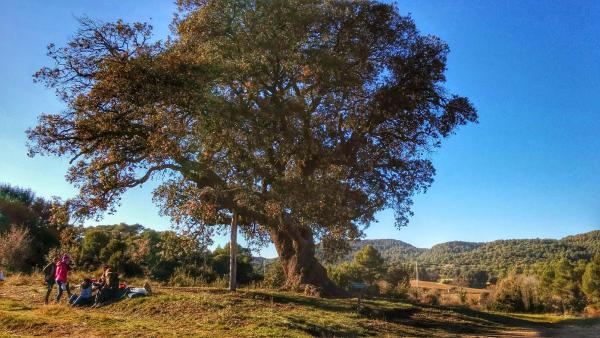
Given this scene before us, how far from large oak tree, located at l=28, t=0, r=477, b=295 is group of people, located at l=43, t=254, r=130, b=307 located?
83.9 inches

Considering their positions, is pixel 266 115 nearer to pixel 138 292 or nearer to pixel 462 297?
pixel 138 292

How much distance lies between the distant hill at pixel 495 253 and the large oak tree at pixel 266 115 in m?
35.4

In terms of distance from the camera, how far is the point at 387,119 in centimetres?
1750

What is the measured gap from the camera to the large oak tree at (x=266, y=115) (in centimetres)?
1321

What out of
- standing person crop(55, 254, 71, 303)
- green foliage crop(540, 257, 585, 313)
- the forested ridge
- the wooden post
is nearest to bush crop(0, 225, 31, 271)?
standing person crop(55, 254, 71, 303)

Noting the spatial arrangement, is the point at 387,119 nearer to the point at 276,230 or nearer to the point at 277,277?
the point at 276,230

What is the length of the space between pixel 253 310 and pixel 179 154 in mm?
4988

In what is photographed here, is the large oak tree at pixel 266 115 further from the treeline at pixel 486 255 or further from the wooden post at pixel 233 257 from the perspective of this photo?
the treeline at pixel 486 255

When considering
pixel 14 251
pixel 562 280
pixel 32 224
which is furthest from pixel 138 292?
pixel 562 280

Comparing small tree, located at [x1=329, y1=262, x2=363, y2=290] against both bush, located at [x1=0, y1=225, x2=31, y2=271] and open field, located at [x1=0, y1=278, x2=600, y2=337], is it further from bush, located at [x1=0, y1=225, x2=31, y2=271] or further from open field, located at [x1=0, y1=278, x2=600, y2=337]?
bush, located at [x1=0, y1=225, x2=31, y2=271]

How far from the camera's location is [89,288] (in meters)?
14.9

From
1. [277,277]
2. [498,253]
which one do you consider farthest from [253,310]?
[498,253]

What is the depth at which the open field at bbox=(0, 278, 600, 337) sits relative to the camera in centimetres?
1047

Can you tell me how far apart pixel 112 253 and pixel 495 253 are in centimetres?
7313
